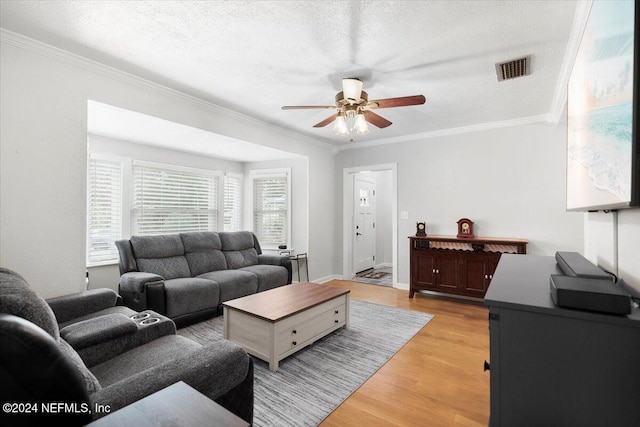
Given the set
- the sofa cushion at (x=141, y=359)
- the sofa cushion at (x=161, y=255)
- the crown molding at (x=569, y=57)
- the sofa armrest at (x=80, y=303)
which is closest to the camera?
the sofa cushion at (x=141, y=359)

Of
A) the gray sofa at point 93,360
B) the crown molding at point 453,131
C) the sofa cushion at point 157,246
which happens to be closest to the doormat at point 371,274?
the crown molding at point 453,131

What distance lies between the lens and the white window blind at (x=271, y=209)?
5.46m

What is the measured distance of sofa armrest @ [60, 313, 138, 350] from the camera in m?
1.63

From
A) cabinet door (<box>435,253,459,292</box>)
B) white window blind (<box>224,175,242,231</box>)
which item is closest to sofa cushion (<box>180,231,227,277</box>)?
white window blind (<box>224,175,242,231</box>)

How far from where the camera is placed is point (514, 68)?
2.61 meters

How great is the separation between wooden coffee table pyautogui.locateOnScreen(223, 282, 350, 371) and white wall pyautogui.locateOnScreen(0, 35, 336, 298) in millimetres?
1411

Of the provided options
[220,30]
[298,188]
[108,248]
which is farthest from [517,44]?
[108,248]

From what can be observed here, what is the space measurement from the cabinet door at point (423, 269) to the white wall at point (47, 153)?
4.04m

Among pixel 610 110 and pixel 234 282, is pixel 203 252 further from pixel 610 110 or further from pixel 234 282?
pixel 610 110

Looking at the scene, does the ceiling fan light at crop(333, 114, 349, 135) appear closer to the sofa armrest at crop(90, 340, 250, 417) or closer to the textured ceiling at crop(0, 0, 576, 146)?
the textured ceiling at crop(0, 0, 576, 146)

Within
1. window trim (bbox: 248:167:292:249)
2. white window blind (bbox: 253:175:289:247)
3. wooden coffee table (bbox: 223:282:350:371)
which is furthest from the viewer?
white window blind (bbox: 253:175:289:247)

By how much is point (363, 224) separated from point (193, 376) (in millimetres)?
5427

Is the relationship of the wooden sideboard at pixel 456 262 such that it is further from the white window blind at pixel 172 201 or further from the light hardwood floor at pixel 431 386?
the white window blind at pixel 172 201

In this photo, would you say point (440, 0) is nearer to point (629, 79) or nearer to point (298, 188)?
point (629, 79)
